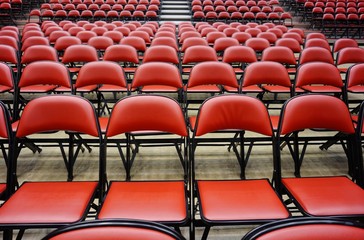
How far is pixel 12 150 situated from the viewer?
213cm

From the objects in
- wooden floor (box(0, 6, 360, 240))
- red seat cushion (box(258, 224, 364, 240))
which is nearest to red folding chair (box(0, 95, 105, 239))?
wooden floor (box(0, 6, 360, 240))

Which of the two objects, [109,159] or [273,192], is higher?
[273,192]

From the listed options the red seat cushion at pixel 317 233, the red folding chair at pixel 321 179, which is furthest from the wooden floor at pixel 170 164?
the red seat cushion at pixel 317 233

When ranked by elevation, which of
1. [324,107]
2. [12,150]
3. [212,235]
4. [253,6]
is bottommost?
[212,235]

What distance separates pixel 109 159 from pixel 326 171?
2307 millimetres

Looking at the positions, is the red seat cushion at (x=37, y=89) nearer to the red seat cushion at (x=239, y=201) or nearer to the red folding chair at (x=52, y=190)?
the red folding chair at (x=52, y=190)

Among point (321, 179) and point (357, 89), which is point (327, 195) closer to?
point (321, 179)

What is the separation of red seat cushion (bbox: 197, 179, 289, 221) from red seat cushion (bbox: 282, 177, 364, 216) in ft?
0.50

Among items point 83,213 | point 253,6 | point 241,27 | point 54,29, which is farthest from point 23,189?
point 253,6

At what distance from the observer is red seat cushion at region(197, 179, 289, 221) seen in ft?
5.64

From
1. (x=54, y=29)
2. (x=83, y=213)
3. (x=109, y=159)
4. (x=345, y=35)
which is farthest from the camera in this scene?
(x=345, y=35)

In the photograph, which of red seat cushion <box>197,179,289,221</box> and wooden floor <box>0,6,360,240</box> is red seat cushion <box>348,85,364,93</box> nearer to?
wooden floor <box>0,6,360,240</box>

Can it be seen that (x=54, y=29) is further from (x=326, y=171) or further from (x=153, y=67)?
(x=326, y=171)

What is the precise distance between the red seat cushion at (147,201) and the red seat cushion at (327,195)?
2.40 ft
